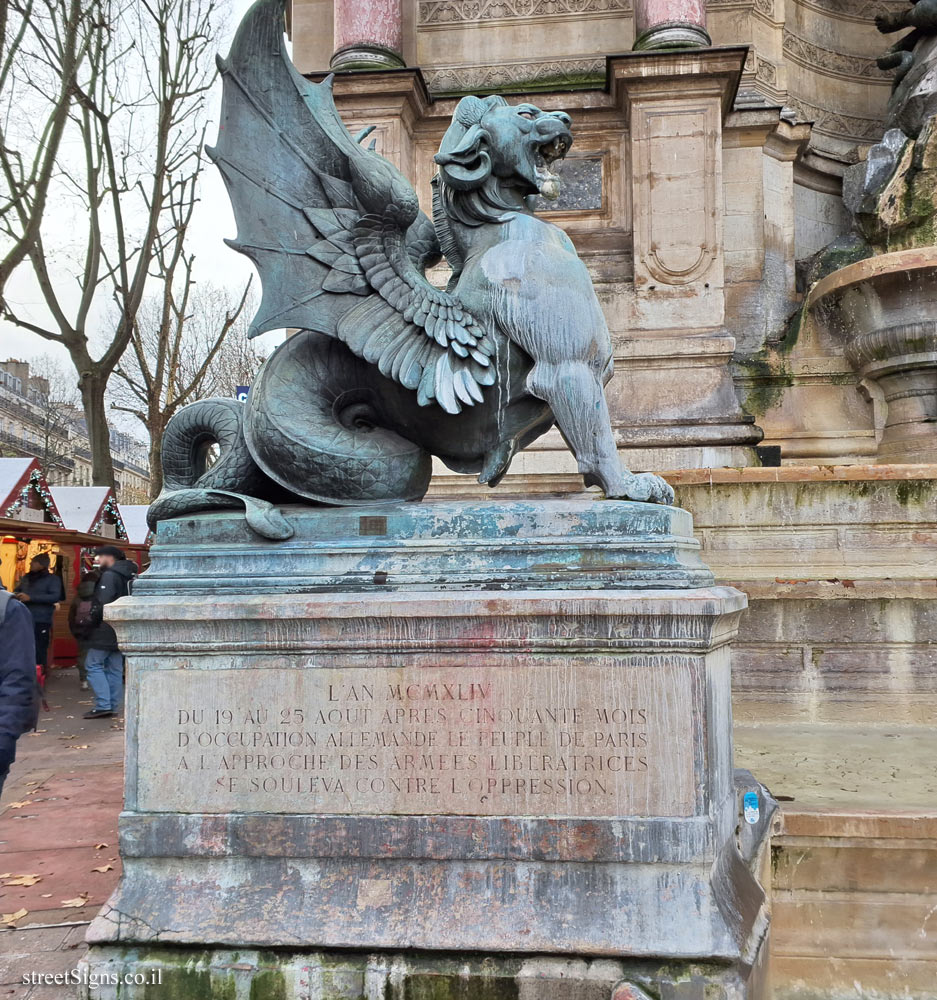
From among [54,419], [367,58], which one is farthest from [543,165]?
[54,419]

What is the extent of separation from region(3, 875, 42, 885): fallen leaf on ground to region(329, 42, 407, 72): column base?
362 inches

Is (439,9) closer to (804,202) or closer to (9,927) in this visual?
(804,202)

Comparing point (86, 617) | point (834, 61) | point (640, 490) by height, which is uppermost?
point (834, 61)

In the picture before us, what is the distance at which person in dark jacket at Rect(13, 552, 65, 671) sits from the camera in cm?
1141

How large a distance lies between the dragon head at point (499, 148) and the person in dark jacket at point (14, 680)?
248 centimetres

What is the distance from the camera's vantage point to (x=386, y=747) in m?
3.37

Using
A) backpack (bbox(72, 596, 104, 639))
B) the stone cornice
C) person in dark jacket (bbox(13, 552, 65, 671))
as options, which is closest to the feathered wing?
backpack (bbox(72, 596, 104, 639))

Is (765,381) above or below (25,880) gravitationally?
above

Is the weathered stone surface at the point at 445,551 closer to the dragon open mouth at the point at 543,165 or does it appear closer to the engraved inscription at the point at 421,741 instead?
the engraved inscription at the point at 421,741

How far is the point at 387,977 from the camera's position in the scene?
10.2ft

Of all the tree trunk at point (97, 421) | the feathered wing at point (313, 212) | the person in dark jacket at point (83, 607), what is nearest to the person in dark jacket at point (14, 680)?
the feathered wing at point (313, 212)

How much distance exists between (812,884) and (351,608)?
2497 mm

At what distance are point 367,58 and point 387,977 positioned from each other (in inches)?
403

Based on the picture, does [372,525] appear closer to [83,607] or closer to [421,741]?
[421,741]
